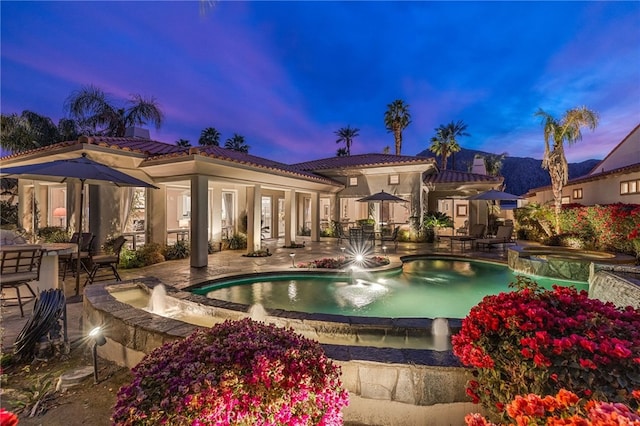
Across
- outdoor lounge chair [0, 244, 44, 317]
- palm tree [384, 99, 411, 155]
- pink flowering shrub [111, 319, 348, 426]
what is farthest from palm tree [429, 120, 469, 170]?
pink flowering shrub [111, 319, 348, 426]

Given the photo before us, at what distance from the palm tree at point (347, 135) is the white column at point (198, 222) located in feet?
115

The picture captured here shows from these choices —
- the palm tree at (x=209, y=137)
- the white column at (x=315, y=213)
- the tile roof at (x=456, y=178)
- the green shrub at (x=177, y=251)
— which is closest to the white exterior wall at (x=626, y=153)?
the tile roof at (x=456, y=178)

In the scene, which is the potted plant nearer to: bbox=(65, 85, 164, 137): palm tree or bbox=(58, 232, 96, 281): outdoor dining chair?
bbox=(58, 232, 96, 281): outdoor dining chair

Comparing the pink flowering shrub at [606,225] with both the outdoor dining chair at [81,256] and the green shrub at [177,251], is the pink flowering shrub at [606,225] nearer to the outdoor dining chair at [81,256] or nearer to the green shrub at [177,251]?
the green shrub at [177,251]

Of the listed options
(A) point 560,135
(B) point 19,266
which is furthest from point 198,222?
(A) point 560,135

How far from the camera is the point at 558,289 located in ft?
8.51

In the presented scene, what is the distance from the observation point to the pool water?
21.8ft

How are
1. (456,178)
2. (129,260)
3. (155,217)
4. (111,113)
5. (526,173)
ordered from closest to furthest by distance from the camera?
(129,260) → (155,217) → (456,178) → (111,113) → (526,173)

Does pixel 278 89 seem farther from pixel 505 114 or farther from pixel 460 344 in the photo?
pixel 505 114

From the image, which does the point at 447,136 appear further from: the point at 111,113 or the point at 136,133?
the point at 111,113

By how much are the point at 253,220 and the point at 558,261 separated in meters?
10.9

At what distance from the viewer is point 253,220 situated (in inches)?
482

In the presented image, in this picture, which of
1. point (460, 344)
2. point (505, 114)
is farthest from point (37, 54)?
point (505, 114)

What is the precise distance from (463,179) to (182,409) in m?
19.9
